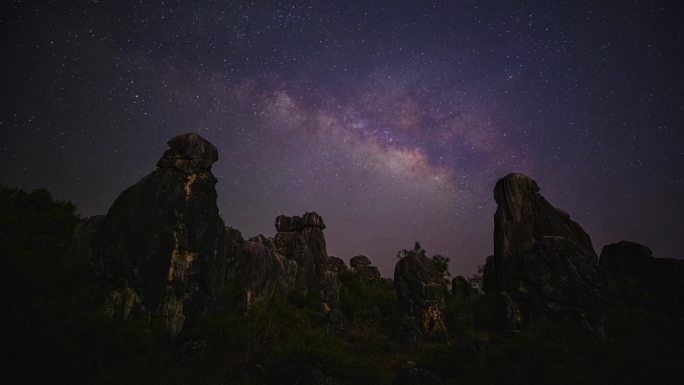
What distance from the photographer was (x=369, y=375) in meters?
12.1

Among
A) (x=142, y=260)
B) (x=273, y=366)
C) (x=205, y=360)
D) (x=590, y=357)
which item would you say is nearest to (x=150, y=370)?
(x=205, y=360)

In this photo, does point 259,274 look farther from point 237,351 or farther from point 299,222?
point 299,222

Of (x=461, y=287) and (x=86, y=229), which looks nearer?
(x=86, y=229)

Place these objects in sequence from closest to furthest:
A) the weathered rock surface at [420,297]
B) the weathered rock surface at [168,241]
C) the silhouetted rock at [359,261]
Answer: the weathered rock surface at [168,241], the weathered rock surface at [420,297], the silhouetted rock at [359,261]

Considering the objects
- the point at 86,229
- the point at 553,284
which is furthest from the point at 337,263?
the point at 553,284

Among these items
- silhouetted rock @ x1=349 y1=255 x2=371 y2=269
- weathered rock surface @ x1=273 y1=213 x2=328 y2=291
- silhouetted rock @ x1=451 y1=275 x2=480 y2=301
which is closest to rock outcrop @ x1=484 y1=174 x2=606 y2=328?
weathered rock surface @ x1=273 y1=213 x2=328 y2=291

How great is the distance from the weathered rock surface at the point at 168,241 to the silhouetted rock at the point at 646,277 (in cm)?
2835

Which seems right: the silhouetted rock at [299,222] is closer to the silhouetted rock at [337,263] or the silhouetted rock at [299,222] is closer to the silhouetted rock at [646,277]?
the silhouetted rock at [337,263]

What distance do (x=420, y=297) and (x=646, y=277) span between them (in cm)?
1948

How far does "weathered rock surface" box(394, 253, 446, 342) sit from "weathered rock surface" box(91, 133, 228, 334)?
43.0 ft

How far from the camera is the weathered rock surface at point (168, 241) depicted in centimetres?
1320

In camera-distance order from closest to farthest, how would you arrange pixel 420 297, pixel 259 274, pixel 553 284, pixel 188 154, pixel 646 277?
pixel 188 154, pixel 553 284, pixel 259 274, pixel 420 297, pixel 646 277

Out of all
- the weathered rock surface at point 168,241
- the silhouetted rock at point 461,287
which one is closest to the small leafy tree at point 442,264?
the silhouetted rock at point 461,287

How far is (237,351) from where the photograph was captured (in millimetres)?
13453
